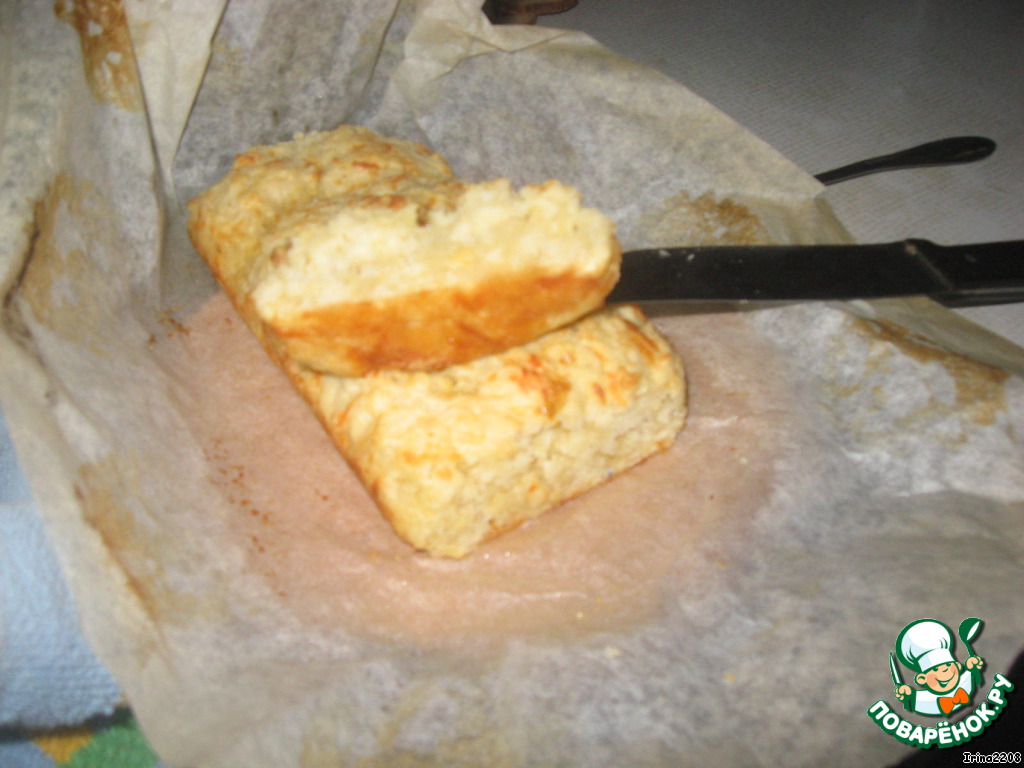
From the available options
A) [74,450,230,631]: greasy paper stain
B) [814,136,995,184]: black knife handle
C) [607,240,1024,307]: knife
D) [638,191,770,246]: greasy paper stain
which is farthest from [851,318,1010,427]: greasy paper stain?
[74,450,230,631]: greasy paper stain

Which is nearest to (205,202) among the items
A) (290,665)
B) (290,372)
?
(290,372)

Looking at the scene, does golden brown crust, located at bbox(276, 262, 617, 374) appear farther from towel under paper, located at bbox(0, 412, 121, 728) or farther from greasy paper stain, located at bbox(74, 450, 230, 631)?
towel under paper, located at bbox(0, 412, 121, 728)

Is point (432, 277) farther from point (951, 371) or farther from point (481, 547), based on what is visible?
point (951, 371)

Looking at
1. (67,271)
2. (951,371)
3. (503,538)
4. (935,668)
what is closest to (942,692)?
(935,668)

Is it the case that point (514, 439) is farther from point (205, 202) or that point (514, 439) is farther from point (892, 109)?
point (892, 109)

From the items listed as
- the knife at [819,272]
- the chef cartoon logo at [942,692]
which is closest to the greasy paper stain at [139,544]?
the knife at [819,272]
